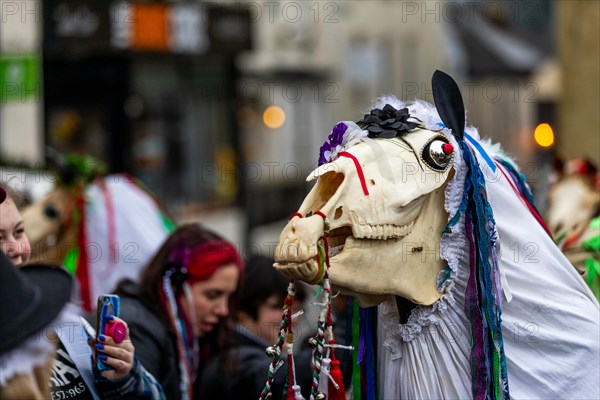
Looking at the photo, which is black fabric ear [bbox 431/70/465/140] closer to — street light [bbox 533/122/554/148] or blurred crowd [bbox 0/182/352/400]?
blurred crowd [bbox 0/182/352/400]

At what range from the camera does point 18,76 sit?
33.9 ft

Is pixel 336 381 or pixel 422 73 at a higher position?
pixel 422 73

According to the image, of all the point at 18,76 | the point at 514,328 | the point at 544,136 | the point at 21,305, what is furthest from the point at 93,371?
the point at 18,76

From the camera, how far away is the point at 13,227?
10.3 ft

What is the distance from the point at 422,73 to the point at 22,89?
18239 millimetres

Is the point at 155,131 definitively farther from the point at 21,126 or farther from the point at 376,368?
the point at 376,368

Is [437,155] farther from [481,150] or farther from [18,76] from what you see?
[18,76]

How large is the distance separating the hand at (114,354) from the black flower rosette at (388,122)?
962 mm

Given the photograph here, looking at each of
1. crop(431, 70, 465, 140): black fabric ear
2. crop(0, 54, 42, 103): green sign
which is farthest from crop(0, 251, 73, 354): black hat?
crop(0, 54, 42, 103): green sign

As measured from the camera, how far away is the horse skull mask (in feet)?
9.31

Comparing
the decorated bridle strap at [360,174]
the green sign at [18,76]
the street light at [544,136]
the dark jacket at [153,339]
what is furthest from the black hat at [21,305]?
the green sign at [18,76]

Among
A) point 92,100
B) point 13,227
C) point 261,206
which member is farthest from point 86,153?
point 13,227

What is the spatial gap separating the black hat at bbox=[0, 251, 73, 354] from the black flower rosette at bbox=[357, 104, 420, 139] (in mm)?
1034

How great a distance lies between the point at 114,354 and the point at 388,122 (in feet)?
3.54
